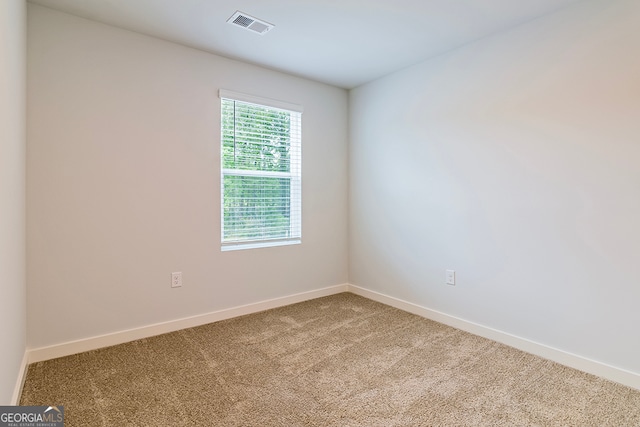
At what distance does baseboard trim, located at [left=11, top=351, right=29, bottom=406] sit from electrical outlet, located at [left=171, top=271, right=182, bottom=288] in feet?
3.24

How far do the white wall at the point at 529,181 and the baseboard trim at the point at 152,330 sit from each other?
45.6 inches

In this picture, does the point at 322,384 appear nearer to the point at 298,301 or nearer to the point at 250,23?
the point at 298,301

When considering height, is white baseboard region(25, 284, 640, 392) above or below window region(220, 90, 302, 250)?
below

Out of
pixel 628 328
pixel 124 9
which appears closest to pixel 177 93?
pixel 124 9

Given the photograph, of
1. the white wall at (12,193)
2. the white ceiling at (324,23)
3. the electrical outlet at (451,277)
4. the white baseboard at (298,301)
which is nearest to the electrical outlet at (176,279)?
the white baseboard at (298,301)

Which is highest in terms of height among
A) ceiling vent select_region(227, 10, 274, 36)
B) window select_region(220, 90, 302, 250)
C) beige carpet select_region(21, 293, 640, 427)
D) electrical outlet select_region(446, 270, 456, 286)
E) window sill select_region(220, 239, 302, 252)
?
ceiling vent select_region(227, 10, 274, 36)

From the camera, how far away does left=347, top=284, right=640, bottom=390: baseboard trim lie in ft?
6.70

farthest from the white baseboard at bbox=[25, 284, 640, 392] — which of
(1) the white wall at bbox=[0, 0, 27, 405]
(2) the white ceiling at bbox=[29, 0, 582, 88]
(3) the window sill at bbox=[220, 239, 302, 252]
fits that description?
(2) the white ceiling at bbox=[29, 0, 582, 88]

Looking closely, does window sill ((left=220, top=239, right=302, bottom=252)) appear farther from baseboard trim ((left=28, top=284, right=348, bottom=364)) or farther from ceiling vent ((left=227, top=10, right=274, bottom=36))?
ceiling vent ((left=227, top=10, right=274, bottom=36))

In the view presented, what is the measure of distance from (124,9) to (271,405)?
8.96 feet

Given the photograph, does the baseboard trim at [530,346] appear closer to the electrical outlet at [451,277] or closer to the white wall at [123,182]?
the electrical outlet at [451,277]

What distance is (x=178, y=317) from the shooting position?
9.25 feet

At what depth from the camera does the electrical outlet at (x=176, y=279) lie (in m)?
2.79

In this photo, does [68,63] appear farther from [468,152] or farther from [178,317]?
[468,152]
